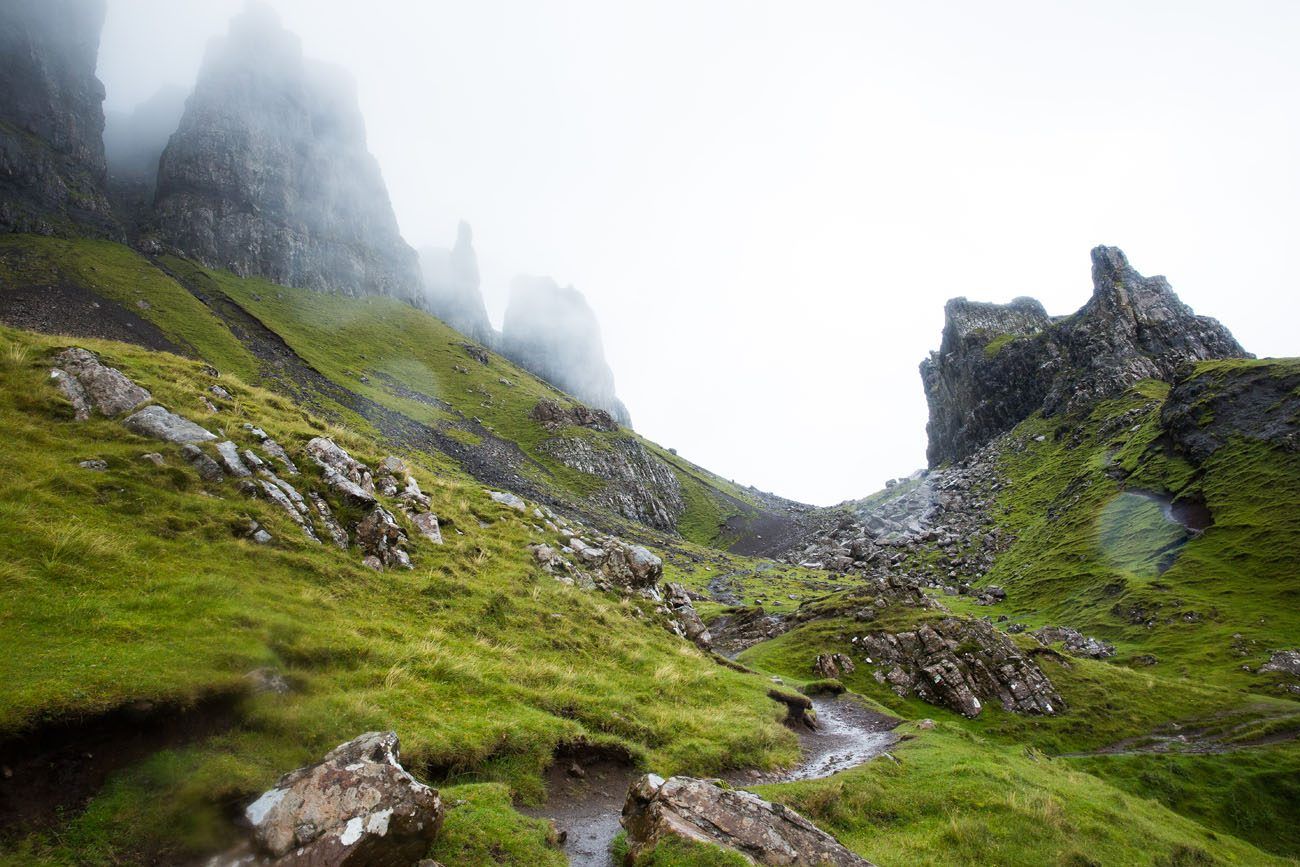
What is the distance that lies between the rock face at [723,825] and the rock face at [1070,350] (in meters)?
134

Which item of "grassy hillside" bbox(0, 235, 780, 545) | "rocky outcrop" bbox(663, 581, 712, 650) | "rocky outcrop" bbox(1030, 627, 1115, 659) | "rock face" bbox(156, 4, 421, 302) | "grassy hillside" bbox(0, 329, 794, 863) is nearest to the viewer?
"grassy hillside" bbox(0, 329, 794, 863)

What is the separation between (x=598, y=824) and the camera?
13.4 m

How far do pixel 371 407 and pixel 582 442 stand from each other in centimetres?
5936

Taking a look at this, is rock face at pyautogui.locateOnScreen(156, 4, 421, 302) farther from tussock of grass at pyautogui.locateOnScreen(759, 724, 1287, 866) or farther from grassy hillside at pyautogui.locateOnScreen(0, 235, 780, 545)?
tussock of grass at pyautogui.locateOnScreen(759, 724, 1287, 866)

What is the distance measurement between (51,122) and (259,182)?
1754 inches

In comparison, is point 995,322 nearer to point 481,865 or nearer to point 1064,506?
point 1064,506

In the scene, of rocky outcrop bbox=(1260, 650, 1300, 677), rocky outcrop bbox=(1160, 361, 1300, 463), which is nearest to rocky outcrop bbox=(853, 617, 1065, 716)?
rocky outcrop bbox=(1260, 650, 1300, 677)

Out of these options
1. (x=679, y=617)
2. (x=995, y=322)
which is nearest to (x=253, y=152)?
(x=679, y=617)

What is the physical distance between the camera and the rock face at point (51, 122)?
106m

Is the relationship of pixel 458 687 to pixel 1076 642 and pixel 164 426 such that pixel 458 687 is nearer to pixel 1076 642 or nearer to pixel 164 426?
Result: pixel 164 426

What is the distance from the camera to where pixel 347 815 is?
8867 mm

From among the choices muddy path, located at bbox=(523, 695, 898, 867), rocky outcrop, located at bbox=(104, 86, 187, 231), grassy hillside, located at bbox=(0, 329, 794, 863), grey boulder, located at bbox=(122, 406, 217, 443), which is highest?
rocky outcrop, located at bbox=(104, 86, 187, 231)

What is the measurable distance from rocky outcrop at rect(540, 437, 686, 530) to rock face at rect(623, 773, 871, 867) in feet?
399

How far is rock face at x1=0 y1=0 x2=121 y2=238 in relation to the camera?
348 feet
